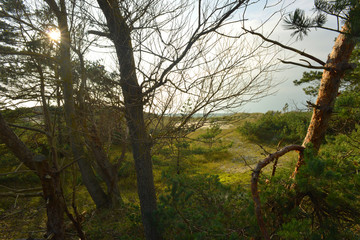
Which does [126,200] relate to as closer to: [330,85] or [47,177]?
[47,177]

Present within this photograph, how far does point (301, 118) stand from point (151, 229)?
33.5 feet

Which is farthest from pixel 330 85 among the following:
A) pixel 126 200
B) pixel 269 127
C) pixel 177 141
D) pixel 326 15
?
pixel 269 127

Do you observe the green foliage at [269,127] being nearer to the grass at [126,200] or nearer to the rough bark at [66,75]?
the grass at [126,200]

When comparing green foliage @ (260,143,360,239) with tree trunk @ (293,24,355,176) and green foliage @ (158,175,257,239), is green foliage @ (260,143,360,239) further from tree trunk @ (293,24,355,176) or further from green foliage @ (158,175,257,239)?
green foliage @ (158,175,257,239)

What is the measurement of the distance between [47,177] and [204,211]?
6.97ft

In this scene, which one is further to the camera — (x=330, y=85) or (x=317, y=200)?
(x=330, y=85)

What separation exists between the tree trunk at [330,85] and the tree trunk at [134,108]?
2.19 m

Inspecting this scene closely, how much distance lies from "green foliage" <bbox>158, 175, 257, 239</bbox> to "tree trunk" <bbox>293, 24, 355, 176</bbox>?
1108mm

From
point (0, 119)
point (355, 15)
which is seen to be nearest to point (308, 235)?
point (355, 15)

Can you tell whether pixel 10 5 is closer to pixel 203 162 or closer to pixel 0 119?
pixel 0 119

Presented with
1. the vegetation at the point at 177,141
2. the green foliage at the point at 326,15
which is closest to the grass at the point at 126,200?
the vegetation at the point at 177,141

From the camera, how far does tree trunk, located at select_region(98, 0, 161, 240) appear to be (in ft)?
8.90

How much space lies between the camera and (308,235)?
1.55m

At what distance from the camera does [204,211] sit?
2.84 metres
